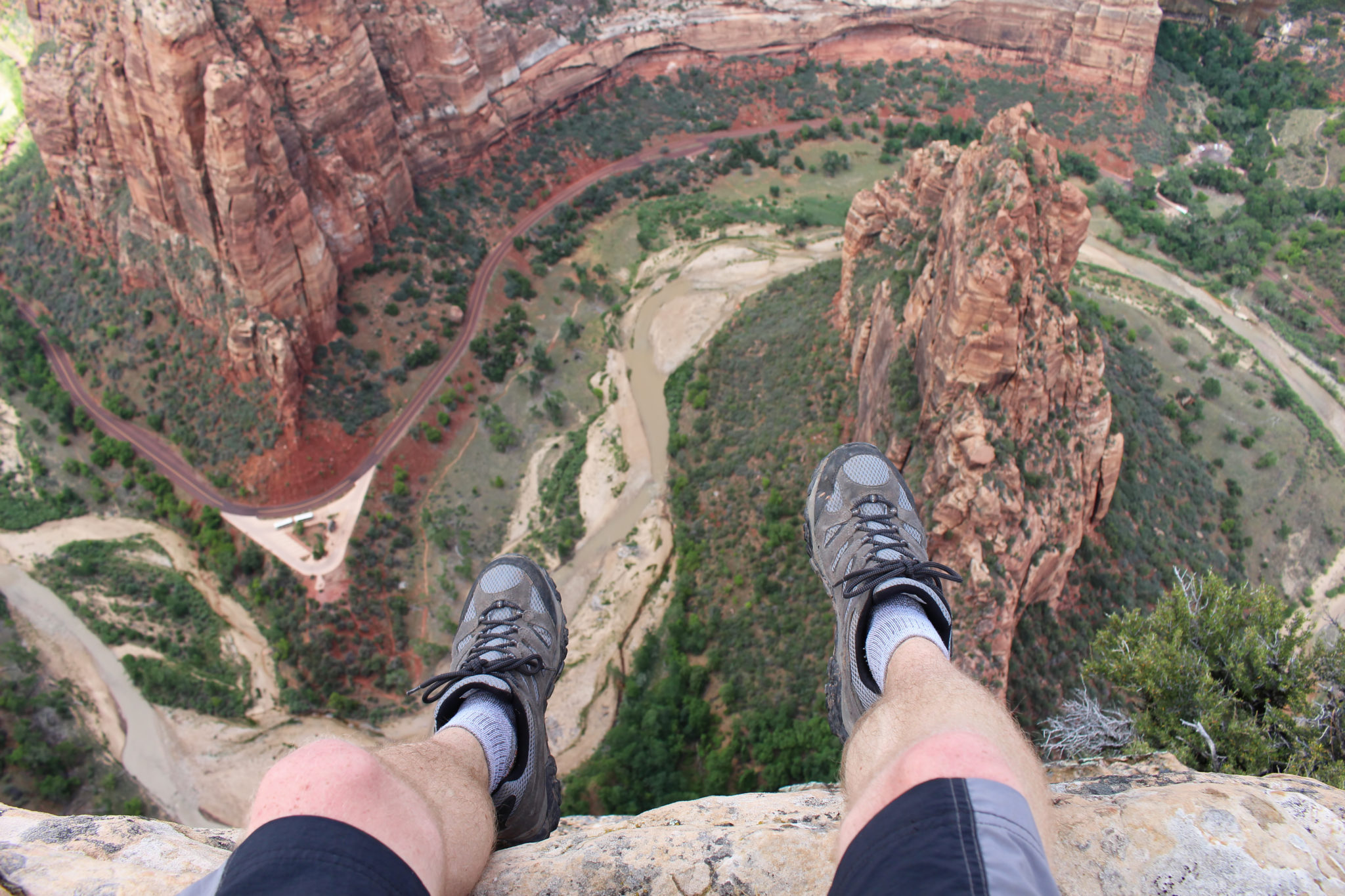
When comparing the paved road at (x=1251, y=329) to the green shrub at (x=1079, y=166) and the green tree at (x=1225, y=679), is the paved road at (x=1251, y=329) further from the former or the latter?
the green tree at (x=1225, y=679)

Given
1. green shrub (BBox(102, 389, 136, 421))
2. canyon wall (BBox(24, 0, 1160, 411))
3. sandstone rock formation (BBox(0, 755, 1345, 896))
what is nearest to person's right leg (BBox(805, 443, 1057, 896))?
sandstone rock formation (BBox(0, 755, 1345, 896))

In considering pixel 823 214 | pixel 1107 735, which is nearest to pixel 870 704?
pixel 1107 735

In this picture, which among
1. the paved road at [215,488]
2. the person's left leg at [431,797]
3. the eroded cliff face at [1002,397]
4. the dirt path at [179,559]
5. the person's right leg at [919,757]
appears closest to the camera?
the person's right leg at [919,757]

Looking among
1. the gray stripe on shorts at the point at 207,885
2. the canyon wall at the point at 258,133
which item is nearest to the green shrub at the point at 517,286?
the canyon wall at the point at 258,133

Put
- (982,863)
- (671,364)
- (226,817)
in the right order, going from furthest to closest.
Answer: (671,364) → (226,817) → (982,863)

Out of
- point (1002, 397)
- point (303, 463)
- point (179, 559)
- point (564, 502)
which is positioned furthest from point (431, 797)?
point (179, 559)

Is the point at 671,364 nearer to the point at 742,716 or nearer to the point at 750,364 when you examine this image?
the point at 750,364
